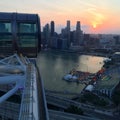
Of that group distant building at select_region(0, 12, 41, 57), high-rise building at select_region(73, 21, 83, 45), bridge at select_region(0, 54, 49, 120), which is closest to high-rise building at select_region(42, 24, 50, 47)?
high-rise building at select_region(73, 21, 83, 45)

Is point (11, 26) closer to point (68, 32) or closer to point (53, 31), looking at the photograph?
point (53, 31)

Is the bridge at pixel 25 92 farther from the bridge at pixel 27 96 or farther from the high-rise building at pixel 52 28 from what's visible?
the high-rise building at pixel 52 28

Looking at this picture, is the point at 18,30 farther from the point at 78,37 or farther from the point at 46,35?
the point at 78,37

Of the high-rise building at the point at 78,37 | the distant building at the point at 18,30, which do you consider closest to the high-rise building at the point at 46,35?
the high-rise building at the point at 78,37

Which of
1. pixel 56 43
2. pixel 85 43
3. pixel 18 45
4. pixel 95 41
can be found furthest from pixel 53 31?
pixel 18 45

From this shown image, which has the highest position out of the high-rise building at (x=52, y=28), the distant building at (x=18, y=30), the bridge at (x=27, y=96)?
the high-rise building at (x=52, y=28)

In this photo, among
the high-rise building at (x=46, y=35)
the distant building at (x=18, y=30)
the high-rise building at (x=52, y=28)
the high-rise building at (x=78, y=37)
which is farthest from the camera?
the high-rise building at (x=78, y=37)

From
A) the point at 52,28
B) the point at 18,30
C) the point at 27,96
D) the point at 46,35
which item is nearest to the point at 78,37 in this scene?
the point at 52,28

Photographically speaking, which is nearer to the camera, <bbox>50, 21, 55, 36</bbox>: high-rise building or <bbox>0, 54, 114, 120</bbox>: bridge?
<bbox>0, 54, 114, 120</bbox>: bridge

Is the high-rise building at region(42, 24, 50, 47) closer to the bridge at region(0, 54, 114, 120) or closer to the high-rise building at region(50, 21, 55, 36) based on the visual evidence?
the high-rise building at region(50, 21, 55, 36)
